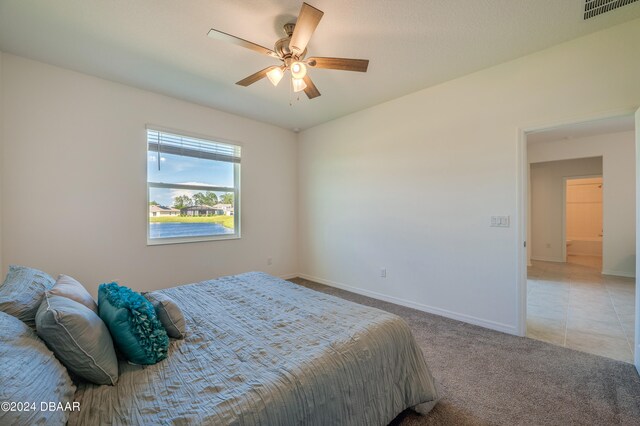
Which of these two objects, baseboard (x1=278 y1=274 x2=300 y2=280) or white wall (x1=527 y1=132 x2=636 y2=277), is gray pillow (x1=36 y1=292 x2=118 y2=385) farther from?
white wall (x1=527 y1=132 x2=636 y2=277)

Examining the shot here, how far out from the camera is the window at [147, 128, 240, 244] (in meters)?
3.38

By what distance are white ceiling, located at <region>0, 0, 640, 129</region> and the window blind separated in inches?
24.6

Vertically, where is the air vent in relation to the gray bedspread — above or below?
above

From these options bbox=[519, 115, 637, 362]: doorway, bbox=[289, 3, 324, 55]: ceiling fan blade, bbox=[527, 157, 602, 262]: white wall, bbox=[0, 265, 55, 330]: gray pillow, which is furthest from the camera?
bbox=[527, 157, 602, 262]: white wall

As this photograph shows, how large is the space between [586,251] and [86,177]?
36.0 feet

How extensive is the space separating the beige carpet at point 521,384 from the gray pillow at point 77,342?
5.06 feet

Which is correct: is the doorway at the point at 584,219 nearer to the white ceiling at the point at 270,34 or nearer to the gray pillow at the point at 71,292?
the white ceiling at the point at 270,34

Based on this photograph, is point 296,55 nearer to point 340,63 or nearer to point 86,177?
point 340,63

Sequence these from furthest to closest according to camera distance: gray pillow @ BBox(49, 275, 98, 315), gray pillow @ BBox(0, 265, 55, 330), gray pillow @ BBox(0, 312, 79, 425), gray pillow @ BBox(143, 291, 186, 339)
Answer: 1. gray pillow @ BBox(143, 291, 186, 339)
2. gray pillow @ BBox(49, 275, 98, 315)
3. gray pillow @ BBox(0, 265, 55, 330)
4. gray pillow @ BBox(0, 312, 79, 425)

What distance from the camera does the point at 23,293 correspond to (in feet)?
4.04

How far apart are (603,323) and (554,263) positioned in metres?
3.89

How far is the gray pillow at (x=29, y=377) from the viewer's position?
726mm

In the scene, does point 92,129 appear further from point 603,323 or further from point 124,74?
point 603,323

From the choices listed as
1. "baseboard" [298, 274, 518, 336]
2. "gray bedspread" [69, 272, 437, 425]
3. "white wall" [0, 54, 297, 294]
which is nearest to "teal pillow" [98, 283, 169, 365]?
"gray bedspread" [69, 272, 437, 425]
